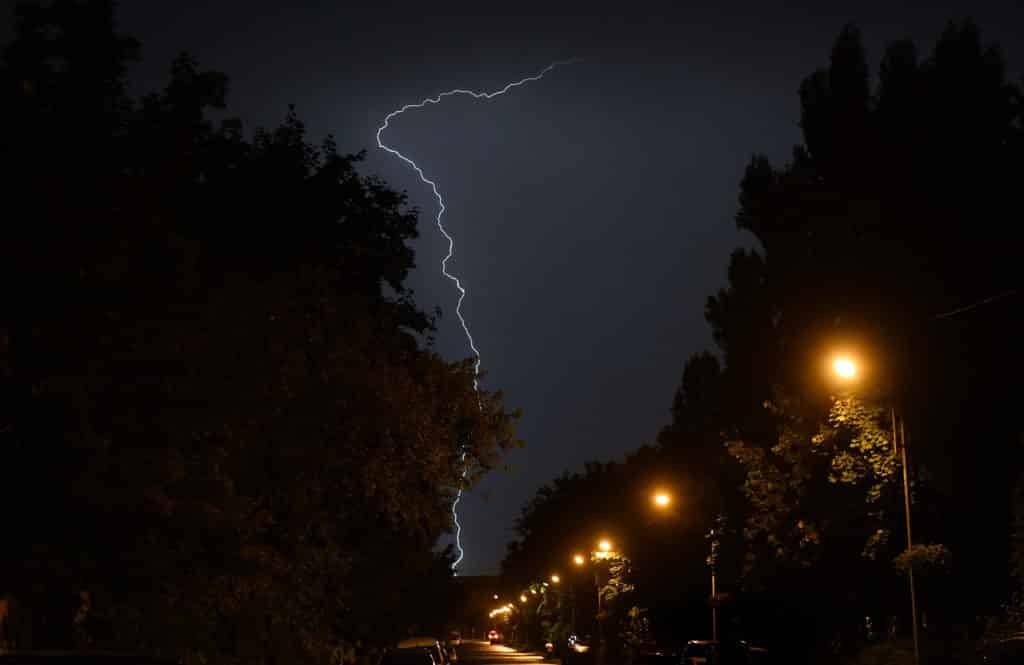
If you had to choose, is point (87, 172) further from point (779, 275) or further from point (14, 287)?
point (779, 275)

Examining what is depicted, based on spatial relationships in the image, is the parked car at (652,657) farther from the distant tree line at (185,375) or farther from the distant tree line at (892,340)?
the distant tree line at (185,375)

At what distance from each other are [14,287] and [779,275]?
29589 mm

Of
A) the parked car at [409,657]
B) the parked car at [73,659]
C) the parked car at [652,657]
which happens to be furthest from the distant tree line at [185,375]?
the parked car at [652,657]

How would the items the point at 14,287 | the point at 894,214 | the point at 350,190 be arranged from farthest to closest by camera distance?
the point at 894,214 → the point at 350,190 → the point at 14,287

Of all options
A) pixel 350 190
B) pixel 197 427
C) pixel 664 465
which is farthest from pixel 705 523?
pixel 197 427

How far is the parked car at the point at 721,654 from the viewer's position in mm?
36281

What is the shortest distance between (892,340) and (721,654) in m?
10.1

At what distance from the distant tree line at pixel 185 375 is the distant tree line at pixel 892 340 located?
45.5ft

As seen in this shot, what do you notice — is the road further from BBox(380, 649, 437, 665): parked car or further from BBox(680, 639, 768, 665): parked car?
BBox(380, 649, 437, 665): parked car

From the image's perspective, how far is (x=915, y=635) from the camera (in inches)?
964

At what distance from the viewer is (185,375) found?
17.3 m

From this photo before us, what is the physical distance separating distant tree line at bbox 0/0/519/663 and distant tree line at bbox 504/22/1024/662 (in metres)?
13.9

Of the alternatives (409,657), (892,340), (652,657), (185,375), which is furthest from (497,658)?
(185,375)

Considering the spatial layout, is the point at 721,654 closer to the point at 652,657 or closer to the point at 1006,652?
the point at 652,657
